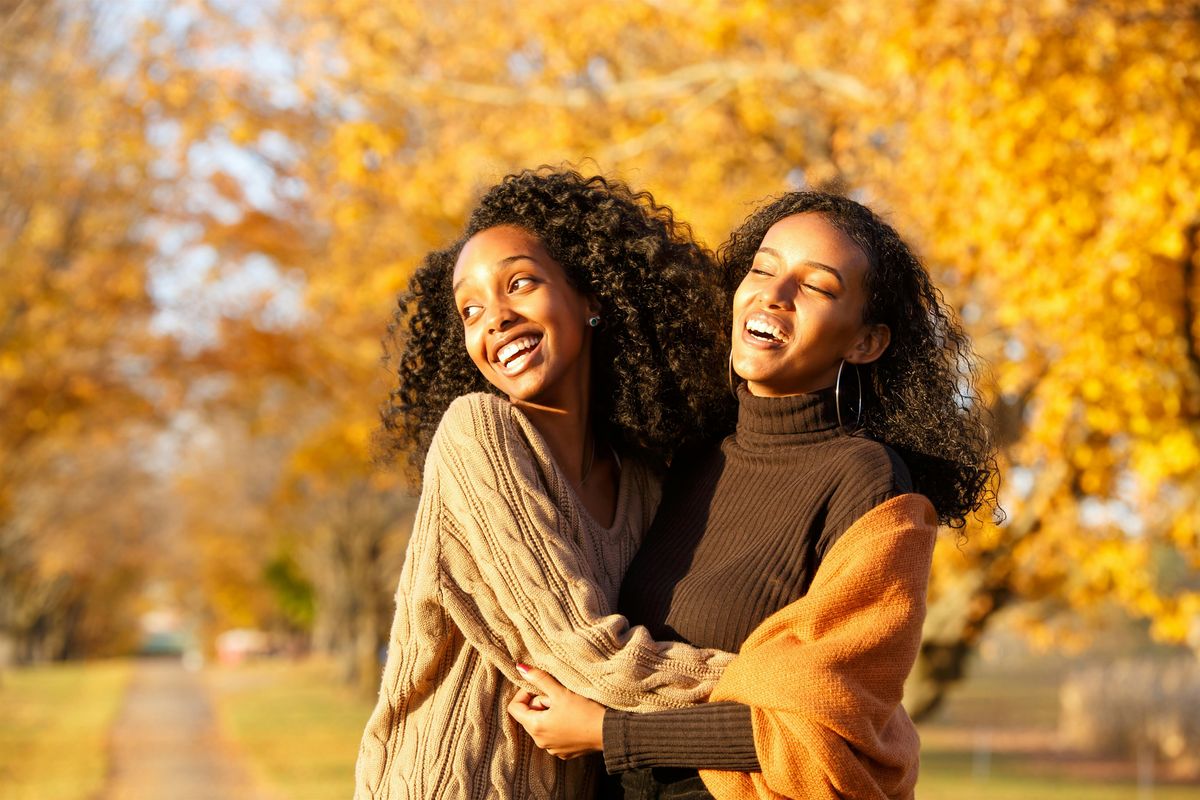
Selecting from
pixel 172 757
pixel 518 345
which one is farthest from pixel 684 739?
pixel 172 757

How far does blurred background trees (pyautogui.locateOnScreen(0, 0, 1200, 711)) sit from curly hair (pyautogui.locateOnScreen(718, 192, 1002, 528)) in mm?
217

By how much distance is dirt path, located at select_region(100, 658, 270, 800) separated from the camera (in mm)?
14375

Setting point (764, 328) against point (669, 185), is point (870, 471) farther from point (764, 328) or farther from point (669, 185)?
point (669, 185)

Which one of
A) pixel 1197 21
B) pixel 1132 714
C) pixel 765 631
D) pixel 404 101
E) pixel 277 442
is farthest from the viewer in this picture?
pixel 277 442

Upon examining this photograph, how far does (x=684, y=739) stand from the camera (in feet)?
8.95

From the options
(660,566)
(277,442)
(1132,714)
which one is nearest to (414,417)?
(660,566)

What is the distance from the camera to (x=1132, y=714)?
21.7 metres

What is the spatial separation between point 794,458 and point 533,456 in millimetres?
552

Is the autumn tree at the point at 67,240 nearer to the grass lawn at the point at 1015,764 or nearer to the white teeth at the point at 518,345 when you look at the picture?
the white teeth at the point at 518,345

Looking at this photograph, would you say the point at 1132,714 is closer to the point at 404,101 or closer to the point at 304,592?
the point at 404,101

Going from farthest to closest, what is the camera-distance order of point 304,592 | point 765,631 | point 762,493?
1. point 304,592
2. point 762,493
3. point 765,631

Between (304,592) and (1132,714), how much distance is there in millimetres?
25444

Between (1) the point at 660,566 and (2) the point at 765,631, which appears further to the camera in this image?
(1) the point at 660,566

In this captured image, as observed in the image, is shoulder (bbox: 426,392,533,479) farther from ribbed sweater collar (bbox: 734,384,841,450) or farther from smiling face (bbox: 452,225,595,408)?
ribbed sweater collar (bbox: 734,384,841,450)
